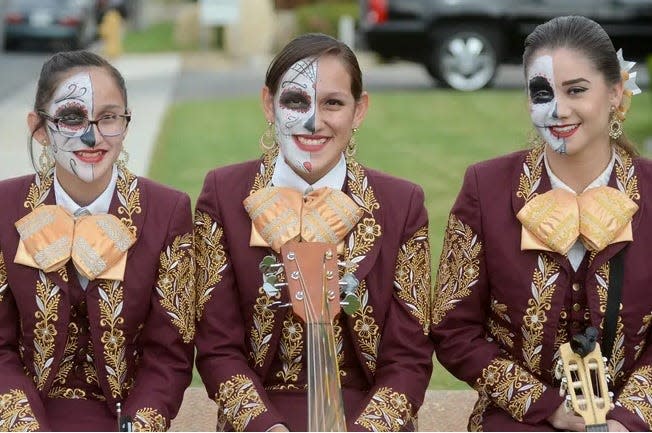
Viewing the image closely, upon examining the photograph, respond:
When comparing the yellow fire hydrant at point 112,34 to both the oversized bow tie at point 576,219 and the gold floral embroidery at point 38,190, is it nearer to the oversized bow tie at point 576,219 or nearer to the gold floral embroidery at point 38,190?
the gold floral embroidery at point 38,190

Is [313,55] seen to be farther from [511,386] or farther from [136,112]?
[136,112]

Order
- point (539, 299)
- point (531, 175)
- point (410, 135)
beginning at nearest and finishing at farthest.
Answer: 1. point (539, 299)
2. point (531, 175)
3. point (410, 135)

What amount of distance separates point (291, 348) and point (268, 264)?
45 centimetres

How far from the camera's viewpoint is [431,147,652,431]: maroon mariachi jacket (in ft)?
13.6

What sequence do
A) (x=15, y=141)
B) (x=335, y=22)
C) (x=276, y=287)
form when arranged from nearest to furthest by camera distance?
(x=276, y=287)
(x=15, y=141)
(x=335, y=22)

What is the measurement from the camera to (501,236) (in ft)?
13.8

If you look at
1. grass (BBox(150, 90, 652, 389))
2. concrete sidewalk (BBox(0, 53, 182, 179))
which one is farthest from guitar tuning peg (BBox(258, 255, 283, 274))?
concrete sidewalk (BBox(0, 53, 182, 179))

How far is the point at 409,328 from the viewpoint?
4230 mm

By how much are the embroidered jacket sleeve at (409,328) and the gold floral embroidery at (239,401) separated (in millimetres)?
338

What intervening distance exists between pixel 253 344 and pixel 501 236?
814 millimetres

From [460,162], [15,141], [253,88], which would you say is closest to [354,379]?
[460,162]

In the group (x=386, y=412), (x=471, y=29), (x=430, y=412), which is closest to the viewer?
(x=386, y=412)

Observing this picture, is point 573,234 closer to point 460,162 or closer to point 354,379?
point 354,379

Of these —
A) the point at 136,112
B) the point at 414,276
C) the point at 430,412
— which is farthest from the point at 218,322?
the point at 136,112
